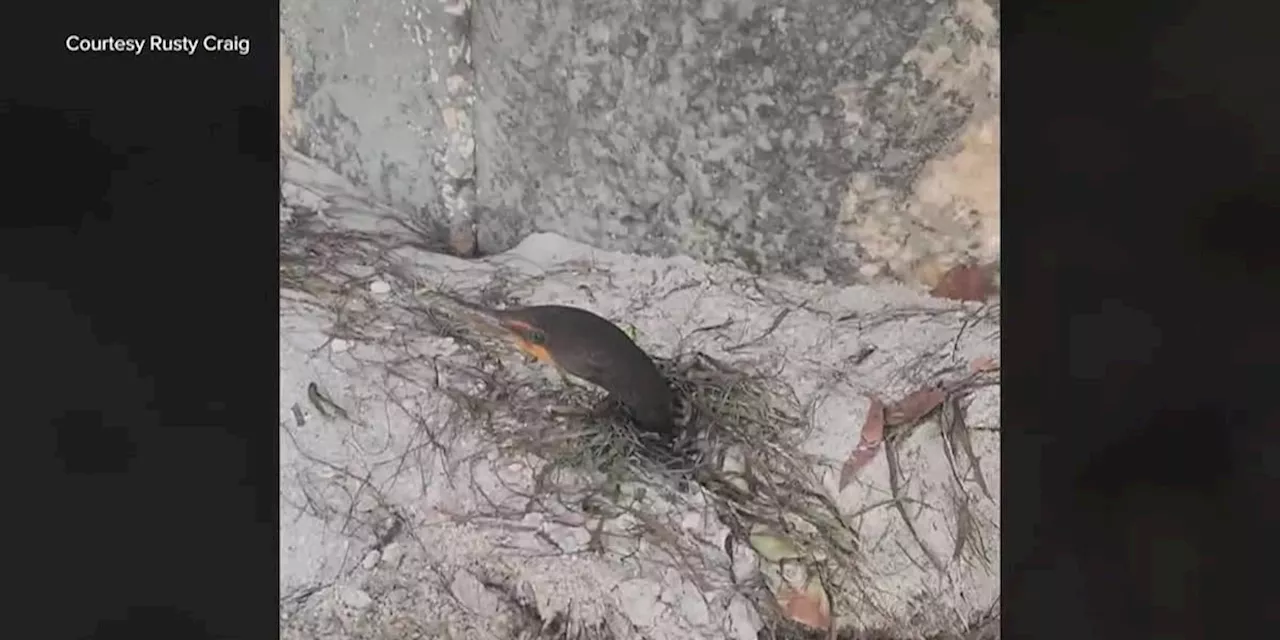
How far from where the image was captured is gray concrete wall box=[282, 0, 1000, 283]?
0.99m

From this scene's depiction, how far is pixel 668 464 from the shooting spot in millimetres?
976

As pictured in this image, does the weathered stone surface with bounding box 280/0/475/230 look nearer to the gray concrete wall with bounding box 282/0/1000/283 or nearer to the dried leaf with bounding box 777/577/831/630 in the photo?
the gray concrete wall with bounding box 282/0/1000/283

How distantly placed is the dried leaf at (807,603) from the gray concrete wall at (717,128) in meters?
0.30

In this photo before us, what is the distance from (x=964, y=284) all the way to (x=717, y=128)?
0.28 m

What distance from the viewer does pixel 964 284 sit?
997mm

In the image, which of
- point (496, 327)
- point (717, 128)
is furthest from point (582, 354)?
point (717, 128)

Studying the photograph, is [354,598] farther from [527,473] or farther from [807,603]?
[807,603]

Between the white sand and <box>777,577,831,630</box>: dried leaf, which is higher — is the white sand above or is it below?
above

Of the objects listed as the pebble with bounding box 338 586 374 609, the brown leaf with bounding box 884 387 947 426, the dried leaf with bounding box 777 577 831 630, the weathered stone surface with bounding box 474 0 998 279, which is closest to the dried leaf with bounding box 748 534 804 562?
the dried leaf with bounding box 777 577 831 630

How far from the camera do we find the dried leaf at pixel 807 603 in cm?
98

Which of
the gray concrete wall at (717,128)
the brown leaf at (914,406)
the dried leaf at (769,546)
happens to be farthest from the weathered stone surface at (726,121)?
the dried leaf at (769,546)

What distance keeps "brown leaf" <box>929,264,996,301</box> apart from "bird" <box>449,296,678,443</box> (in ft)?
0.93

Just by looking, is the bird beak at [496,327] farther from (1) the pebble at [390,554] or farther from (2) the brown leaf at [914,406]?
(2) the brown leaf at [914,406]

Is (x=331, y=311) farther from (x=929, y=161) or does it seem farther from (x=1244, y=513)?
(x=1244, y=513)
